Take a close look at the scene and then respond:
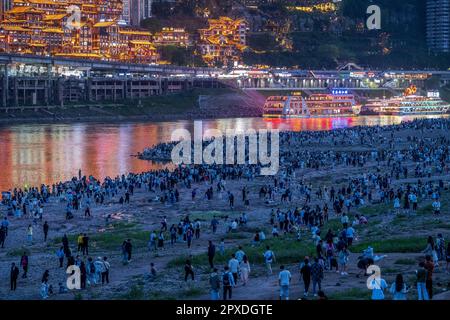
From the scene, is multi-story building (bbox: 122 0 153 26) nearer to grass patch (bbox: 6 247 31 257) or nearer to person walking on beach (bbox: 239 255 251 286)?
grass patch (bbox: 6 247 31 257)

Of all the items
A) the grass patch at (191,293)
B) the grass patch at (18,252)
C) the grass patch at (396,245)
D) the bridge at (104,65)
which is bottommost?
the grass patch at (18,252)

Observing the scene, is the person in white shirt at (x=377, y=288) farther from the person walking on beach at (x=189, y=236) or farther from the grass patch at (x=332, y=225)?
the person walking on beach at (x=189, y=236)

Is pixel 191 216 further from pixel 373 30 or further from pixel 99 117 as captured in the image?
pixel 373 30

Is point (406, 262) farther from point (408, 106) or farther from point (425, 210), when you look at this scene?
point (408, 106)

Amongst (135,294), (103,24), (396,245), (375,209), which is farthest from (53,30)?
(135,294)

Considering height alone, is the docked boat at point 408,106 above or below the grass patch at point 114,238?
above

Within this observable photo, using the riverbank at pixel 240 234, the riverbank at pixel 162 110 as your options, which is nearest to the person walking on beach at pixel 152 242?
the riverbank at pixel 240 234
